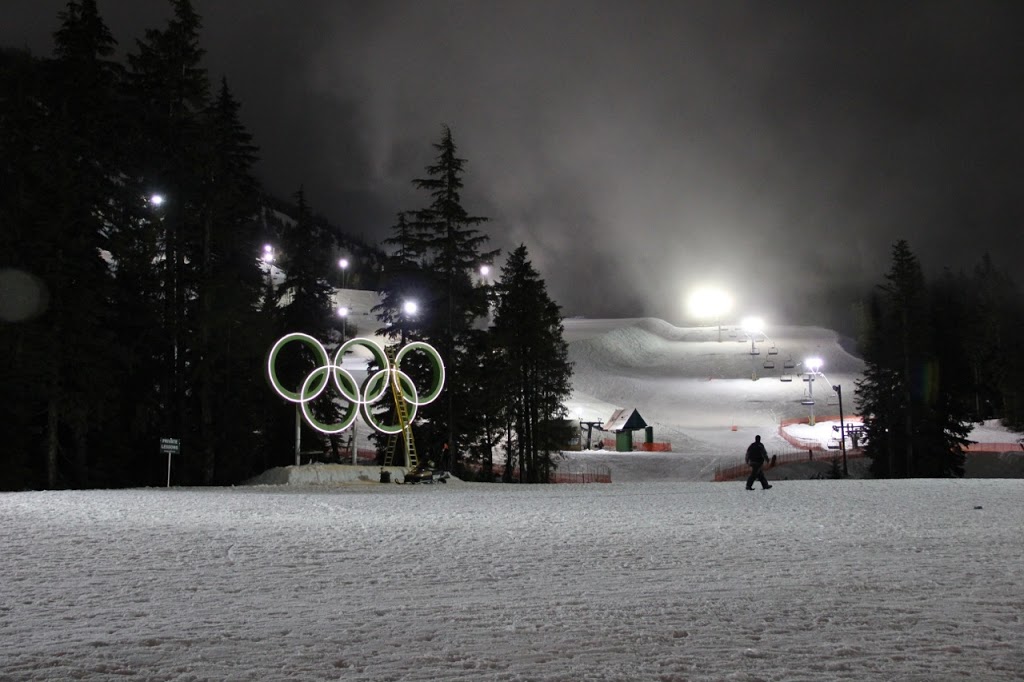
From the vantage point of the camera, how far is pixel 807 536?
12.3m

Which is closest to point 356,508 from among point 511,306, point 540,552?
point 540,552

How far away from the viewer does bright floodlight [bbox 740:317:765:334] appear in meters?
153

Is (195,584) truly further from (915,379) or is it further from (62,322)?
(915,379)

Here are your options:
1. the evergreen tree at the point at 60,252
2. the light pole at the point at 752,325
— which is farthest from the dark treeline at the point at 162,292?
the light pole at the point at 752,325

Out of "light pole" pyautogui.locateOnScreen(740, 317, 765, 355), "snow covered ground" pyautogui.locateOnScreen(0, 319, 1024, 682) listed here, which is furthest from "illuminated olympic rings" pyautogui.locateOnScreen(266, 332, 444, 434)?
"light pole" pyautogui.locateOnScreen(740, 317, 765, 355)

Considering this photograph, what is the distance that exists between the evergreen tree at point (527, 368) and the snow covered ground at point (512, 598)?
3148 centimetres

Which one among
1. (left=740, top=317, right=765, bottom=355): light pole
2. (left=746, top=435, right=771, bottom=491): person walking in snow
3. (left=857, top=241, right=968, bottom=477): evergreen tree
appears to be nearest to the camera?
(left=746, top=435, right=771, bottom=491): person walking in snow

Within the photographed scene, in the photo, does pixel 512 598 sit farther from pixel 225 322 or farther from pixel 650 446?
pixel 650 446

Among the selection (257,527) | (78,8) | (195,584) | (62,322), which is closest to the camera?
(195,584)

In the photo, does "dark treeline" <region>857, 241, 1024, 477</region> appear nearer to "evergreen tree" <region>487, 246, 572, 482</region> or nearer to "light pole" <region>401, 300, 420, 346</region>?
"evergreen tree" <region>487, 246, 572, 482</region>

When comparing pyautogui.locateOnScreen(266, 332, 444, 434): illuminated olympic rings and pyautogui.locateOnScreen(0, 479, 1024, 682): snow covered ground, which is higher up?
pyautogui.locateOnScreen(266, 332, 444, 434): illuminated olympic rings

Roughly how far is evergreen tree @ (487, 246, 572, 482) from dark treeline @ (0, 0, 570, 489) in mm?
150

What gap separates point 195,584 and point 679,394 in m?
91.4

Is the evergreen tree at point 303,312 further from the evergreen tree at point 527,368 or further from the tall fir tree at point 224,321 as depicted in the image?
the evergreen tree at point 527,368
